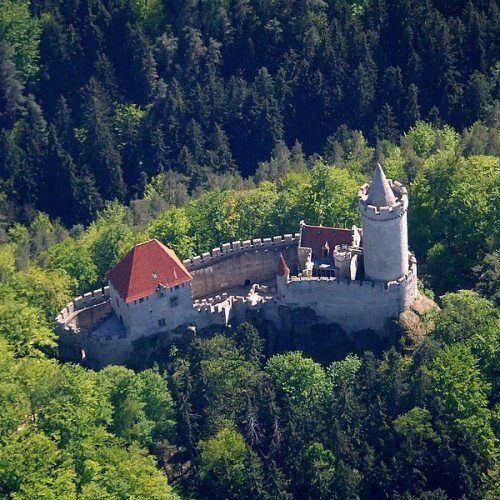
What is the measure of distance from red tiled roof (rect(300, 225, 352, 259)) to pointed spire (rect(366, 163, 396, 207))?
4.88 metres

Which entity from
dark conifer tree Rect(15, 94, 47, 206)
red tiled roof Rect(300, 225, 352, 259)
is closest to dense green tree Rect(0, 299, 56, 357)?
red tiled roof Rect(300, 225, 352, 259)

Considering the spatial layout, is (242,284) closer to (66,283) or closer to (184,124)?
(66,283)

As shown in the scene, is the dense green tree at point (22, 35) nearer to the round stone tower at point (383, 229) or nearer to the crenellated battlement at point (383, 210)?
the round stone tower at point (383, 229)

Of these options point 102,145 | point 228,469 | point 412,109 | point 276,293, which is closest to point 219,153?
point 102,145

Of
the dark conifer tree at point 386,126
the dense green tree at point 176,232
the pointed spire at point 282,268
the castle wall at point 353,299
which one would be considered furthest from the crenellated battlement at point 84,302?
the dark conifer tree at point 386,126

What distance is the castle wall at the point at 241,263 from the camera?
108 m

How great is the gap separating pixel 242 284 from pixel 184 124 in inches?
1769

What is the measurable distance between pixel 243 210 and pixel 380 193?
63.0 ft

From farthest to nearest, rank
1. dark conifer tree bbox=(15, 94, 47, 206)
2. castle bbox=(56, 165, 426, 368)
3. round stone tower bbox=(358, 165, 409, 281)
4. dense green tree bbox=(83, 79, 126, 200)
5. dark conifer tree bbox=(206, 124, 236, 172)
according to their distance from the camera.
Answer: dark conifer tree bbox=(15, 94, 47, 206), dense green tree bbox=(83, 79, 126, 200), dark conifer tree bbox=(206, 124, 236, 172), castle bbox=(56, 165, 426, 368), round stone tower bbox=(358, 165, 409, 281)

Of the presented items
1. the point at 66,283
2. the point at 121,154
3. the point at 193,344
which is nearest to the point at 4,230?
the point at 121,154

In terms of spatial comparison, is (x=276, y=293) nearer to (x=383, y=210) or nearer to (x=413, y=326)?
(x=413, y=326)

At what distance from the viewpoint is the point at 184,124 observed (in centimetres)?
15088

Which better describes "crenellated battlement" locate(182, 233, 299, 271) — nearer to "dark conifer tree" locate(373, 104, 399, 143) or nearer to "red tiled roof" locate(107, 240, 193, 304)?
"red tiled roof" locate(107, 240, 193, 304)

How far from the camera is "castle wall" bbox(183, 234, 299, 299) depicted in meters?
108
